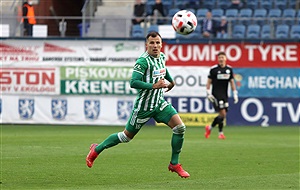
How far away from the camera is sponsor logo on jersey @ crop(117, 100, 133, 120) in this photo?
2853 centimetres

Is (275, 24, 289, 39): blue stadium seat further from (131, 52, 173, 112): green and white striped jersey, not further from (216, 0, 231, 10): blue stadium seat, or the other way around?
(131, 52, 173, 112): green and white striped jersey

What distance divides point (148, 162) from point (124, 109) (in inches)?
541

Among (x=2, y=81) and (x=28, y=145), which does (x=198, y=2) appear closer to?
(x=2, y=81)

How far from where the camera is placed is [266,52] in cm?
2844

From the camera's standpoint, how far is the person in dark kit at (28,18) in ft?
96.4

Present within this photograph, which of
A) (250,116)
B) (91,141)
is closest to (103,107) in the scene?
(250,116)

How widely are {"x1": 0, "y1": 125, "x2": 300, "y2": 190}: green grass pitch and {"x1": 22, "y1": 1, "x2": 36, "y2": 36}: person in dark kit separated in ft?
20.2

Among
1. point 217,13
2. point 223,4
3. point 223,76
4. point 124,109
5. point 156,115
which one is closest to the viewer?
point 156,115

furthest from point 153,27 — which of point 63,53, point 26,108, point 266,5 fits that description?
point 266,5

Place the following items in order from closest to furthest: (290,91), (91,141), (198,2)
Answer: (91,141), (290,91), (198,2)

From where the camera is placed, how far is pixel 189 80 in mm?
28469

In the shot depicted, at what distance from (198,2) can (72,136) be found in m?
12.3

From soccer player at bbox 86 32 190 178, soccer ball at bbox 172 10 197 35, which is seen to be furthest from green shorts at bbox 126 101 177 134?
soccer ball at bbox 172 10 197 35

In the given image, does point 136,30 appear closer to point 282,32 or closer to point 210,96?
point 282,32
